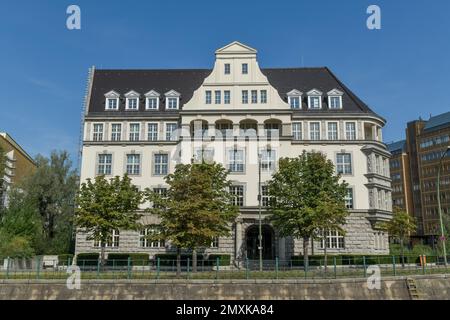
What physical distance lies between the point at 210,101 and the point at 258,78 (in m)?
5.35

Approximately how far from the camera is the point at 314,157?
129ft

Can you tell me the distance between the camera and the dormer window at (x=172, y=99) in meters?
49.2

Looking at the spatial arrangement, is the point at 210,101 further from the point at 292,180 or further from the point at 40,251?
the point at 40,251

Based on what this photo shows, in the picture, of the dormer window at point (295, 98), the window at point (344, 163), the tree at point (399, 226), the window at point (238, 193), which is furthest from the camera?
the dormer window at point (295, 98)

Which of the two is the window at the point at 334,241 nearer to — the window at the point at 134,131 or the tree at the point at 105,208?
the tree at the point at 105,208

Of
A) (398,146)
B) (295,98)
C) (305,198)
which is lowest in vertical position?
(305,198)

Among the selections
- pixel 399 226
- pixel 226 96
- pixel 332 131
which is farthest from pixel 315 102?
pixel 399 226

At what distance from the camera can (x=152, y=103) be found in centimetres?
4941

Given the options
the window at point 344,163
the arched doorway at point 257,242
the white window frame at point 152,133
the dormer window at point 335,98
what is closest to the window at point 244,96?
the dormer window at point 335,98

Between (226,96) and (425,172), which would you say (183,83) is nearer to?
(226,96)

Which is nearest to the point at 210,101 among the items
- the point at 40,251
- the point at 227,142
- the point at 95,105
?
the point at 227,142

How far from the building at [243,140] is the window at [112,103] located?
11cm

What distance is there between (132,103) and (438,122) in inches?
3062

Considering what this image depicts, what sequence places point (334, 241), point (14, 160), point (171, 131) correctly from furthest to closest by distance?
point (14, 160) → point (171, 131) → point (334, 241)
